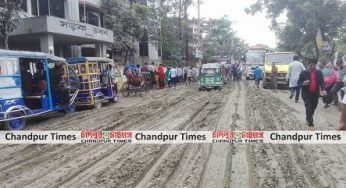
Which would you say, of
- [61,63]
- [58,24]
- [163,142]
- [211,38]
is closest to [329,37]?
[58,24]

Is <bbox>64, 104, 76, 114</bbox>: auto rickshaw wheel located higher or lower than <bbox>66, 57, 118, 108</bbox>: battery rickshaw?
lower

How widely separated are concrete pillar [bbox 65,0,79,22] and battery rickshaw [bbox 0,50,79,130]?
14106 millimetres

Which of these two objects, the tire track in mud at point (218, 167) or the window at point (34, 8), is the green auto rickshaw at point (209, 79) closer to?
the window at point (34, 8)

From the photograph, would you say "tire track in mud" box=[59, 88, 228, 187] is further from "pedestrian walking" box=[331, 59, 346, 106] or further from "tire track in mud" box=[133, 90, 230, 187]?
"pedestrian walking" box=[331, 59, 346, 106]

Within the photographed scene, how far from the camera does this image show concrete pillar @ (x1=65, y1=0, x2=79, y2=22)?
26688 millimetres

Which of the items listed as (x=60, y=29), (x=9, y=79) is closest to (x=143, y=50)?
(x=60, y=29)

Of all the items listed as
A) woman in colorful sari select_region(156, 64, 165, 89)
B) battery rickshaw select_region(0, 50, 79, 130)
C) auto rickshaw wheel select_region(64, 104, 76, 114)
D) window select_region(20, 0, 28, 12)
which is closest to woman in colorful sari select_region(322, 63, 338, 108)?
battery rickshaw select_region(0, 50, 79, 130)

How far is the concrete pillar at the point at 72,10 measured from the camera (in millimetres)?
26688

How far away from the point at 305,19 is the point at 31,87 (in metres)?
21.9

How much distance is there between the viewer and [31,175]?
5.95 meters

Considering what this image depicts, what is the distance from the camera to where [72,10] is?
27.0 metres

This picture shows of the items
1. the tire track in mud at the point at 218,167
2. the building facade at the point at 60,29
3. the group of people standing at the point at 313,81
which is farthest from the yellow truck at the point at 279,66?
the tire track in mud at the point at 218,167

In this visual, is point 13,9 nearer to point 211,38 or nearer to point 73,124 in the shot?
point 73,124

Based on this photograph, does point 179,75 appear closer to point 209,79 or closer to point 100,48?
point 100,48
